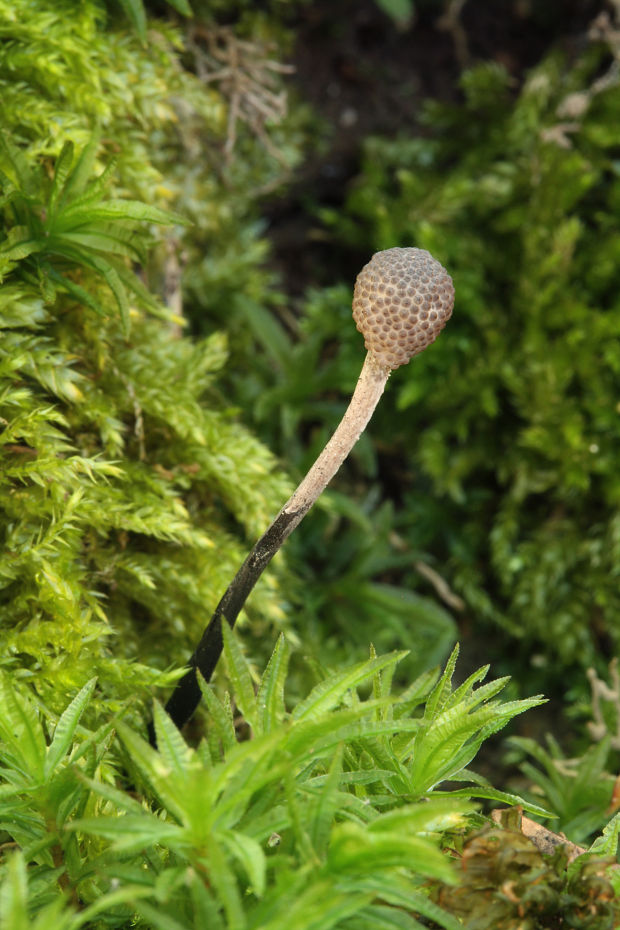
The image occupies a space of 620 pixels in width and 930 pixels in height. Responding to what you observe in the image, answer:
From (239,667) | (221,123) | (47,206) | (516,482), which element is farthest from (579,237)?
(239,667)

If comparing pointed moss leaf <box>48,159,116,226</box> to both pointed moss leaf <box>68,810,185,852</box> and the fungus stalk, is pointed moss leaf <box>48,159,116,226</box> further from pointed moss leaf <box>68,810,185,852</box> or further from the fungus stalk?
pointed moss leaf <box>68,810,185,852</box>

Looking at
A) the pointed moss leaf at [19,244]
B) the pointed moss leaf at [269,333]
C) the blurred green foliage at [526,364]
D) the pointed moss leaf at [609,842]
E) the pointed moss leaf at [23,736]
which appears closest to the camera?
the pointed moss leaf at [23,736]

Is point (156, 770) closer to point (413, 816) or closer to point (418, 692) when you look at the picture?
point (413, 816)

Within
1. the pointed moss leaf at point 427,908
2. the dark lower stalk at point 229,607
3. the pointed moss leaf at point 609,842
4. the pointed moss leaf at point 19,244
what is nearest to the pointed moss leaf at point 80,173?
the pointed moss leaf at point 19,244

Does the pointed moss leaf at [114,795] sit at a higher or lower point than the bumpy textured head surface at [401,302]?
lower

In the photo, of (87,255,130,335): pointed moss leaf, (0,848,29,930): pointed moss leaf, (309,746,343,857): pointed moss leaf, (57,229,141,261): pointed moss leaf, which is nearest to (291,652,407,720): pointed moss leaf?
(309,746,343,857): pointed moss leaf

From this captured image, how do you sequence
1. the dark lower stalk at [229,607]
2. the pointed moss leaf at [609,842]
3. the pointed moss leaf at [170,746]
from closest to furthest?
the pointed moss leaf at [170,746] → the pointed moss leaf at [609,842] → the dark lower stalk at [229,607]

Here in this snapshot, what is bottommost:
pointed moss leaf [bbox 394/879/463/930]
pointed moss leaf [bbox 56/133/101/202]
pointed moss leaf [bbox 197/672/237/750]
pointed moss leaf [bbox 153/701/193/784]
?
pointed moss leaf [bbox 197/672/237/750]

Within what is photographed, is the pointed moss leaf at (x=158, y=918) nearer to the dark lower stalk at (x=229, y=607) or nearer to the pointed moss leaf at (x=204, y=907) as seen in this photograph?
the pointed moss leaf at (x=204, y=907)
